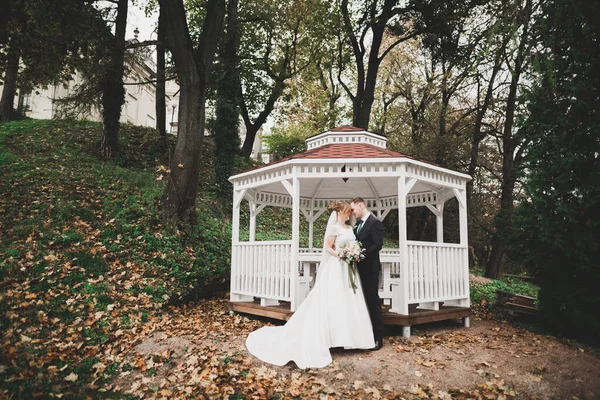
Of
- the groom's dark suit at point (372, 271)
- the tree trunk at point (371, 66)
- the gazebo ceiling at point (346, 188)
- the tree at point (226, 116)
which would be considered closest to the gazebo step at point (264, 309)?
the groom's dark suit at point (372, 271)

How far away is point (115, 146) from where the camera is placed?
16.5 meters

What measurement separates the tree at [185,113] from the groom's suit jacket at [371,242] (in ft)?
19.2

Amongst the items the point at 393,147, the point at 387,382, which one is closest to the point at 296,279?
the point at 387,382

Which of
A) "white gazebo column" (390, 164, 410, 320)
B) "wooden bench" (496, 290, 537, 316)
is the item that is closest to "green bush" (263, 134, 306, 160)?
"wooden bench" (496, 290, 537, 316)

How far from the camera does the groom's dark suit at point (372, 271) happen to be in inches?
262

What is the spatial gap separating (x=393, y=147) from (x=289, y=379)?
63.3 feet

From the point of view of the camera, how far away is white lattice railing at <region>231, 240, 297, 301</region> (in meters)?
8.05

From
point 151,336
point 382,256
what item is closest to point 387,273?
point 382,256

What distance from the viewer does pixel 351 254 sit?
6449mm

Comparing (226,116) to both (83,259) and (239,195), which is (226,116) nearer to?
(239,195)

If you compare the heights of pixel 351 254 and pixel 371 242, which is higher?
pixel 371 242

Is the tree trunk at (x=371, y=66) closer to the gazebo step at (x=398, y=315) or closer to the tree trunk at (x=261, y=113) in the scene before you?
the tree trunk at (x=261, y=113)

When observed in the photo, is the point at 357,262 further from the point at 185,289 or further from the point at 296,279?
the point at 185,289

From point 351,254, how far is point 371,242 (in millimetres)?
481
